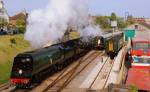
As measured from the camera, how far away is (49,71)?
2891 centimetres

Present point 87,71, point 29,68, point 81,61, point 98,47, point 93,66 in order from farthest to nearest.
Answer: point 98,47, point 81,61, point 93,66, point 87,71, point 29,68

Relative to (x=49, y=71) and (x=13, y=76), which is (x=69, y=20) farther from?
(x=13, y=76)

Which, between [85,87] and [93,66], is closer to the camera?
[85,87]

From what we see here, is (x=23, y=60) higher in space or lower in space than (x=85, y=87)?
higher

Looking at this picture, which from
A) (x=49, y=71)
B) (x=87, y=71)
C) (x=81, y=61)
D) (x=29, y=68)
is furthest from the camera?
(x=81, y=61)

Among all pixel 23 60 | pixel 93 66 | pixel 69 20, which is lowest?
pixel 93 66

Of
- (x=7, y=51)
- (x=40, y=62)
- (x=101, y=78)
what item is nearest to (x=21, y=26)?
(x=7, y=51)

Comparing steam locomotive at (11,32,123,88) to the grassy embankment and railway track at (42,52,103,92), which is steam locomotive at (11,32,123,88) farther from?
the grassy embankment

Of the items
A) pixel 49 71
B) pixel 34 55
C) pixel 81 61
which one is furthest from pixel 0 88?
pixel 81 61

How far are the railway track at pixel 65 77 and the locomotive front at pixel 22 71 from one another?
1.43 metres

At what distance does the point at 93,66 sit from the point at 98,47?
11127 mm

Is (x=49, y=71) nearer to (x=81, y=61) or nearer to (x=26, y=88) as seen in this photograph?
(x=26, y=88)

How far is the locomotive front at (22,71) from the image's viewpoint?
23.7 meters

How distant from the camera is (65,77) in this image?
2884 cm
